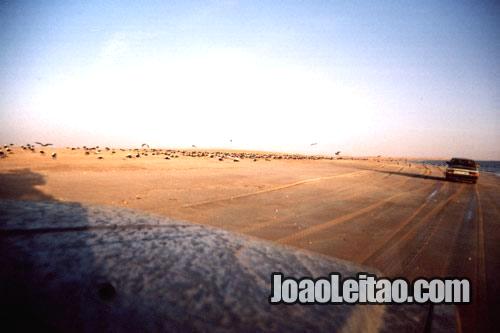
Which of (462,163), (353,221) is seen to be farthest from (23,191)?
(462,163)

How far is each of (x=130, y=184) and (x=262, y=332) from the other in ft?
40.8

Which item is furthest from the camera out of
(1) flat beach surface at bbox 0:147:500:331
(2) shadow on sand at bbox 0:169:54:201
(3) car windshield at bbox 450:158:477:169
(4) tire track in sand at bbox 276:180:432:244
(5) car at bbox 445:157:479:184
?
(3) car windshield at bbox 450:158:477:169

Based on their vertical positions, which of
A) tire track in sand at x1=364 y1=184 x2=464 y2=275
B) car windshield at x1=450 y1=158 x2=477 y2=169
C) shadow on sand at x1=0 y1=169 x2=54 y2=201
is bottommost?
tire track in sand at x1=364 y1=184 x2=464 y2=275

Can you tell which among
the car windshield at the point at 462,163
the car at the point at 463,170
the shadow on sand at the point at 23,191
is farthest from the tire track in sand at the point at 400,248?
the car windshield at the point at 462,163

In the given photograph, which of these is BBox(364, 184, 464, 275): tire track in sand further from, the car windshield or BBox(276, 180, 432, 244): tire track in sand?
the car windshield

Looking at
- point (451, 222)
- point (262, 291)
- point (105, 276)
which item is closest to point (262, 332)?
point (262, 291)

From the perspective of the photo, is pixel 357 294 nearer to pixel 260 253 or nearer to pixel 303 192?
pixel 260 253

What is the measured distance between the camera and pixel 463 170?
21.4 meters

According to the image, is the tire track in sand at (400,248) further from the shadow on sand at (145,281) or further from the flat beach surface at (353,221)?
the shadow on sand at (145,281)

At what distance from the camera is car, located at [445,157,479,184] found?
21000 mm

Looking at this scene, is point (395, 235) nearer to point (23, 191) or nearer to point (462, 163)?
point (23, 191)

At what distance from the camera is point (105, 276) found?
3.29 ft

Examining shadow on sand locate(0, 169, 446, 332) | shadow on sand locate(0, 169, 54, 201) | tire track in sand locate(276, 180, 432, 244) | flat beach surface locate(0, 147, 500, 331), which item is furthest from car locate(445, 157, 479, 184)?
shadow on sand locate(0, 169, 54, 201)

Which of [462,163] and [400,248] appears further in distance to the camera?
[462,163]
